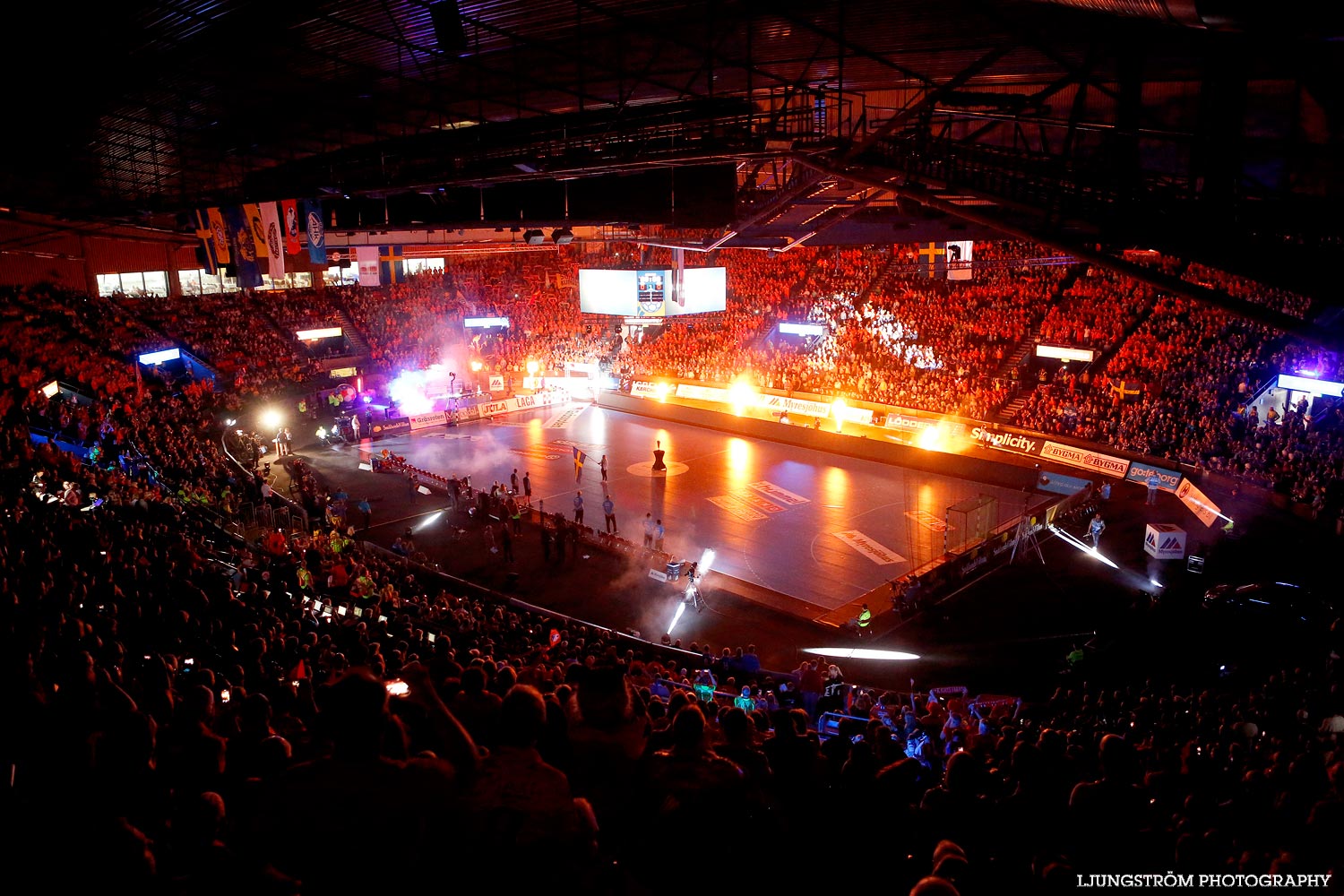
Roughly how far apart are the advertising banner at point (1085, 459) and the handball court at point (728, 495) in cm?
223

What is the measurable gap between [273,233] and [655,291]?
16.8m

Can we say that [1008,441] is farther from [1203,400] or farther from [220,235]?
[220,235]

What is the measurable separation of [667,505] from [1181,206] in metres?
16.3

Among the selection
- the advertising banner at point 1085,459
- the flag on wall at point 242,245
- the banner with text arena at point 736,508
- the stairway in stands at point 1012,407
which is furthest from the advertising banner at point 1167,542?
the flag on wall at point 242,245

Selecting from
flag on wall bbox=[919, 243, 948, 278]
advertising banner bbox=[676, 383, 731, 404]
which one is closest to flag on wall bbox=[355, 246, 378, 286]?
advertising banner bbox=[676, 383, 731, 404]

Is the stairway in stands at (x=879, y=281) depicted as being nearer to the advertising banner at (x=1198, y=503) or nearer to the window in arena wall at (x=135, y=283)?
the advertising banner at (x=1198, y=503)

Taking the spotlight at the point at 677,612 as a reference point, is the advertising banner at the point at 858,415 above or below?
above

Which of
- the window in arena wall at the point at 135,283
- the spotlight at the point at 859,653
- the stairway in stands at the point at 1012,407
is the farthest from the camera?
the window in arena wall at the point at 135,283

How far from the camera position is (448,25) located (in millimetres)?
10461

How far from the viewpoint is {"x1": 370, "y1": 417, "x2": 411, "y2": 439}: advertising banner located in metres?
34.2

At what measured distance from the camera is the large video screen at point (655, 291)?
103 feet

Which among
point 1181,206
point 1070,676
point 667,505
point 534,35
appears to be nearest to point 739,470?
point 667,505

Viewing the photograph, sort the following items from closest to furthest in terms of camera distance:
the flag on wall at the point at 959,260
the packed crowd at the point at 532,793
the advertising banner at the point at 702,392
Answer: the packed crowd at the point at 532,793
the flag on wall at the point at 959,260
the advertising banner at the point at 702,392

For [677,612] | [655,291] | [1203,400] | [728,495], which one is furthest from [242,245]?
[1203,400]
